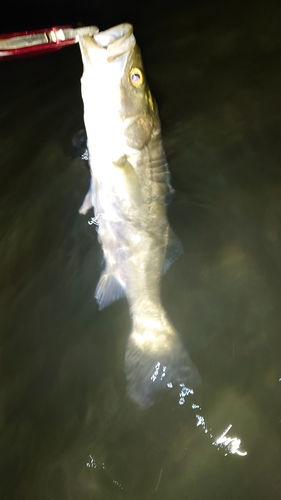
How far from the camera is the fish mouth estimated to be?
7.29 feet

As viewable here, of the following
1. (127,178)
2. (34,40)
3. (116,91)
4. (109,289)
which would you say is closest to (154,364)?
(109,289)

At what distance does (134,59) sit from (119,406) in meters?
2.15

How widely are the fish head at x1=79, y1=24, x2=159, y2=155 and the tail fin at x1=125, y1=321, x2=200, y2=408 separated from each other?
1.19 metres

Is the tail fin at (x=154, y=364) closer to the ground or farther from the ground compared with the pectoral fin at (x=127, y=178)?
closer to the ground

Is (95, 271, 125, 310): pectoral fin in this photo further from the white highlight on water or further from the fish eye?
the fish eye

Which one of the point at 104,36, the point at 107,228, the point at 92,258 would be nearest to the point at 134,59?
the point at 104,36

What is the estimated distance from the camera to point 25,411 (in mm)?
2473

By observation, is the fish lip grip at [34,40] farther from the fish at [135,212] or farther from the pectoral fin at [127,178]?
the pectoral fin at [127,178]

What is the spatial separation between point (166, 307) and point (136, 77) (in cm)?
153

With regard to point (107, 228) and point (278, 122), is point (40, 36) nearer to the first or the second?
point (107, 228)

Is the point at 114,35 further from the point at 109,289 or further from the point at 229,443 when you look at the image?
the point at 229,443

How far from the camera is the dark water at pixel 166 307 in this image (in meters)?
2.32

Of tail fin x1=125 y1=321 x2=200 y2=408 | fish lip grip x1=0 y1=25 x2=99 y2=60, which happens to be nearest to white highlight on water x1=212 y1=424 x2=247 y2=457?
tail fin x1=125 y1=321 x2=200 y2=408

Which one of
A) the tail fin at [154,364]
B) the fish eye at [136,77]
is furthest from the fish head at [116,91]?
the tail fin at [154,364]
